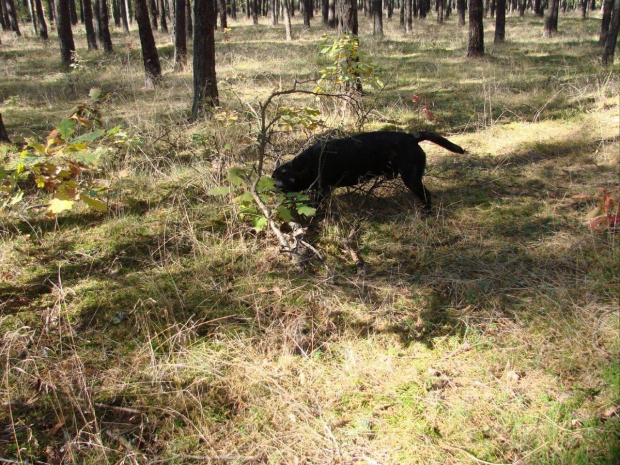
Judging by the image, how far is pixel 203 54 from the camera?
22.5 feet

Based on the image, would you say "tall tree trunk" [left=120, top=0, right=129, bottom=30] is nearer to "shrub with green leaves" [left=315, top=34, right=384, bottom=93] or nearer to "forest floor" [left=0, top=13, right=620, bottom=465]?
"shrub with green leaves" [left=315, top=34, right=384, bottom=93]

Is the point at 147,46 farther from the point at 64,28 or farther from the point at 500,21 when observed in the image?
the point at 500,21

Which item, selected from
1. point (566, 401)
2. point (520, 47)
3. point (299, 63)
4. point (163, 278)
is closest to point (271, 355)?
point (163, 278)

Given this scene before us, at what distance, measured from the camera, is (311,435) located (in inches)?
87.4

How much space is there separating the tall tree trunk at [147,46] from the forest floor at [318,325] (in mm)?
5228

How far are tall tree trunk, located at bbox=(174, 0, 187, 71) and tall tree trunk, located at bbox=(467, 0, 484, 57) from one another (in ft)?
26.4

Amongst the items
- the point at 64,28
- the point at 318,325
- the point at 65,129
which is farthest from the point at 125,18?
the point at 318,325

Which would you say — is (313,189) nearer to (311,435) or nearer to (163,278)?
(163,278)

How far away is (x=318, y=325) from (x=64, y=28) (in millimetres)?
14507

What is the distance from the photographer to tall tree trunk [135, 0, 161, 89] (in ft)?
30.4

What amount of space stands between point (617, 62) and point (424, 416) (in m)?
11.8

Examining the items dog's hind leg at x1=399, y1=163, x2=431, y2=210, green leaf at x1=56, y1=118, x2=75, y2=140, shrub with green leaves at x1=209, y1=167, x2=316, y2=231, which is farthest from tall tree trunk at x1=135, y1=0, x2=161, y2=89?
green leaf at x1=56, y1=118, x2=75, y2=140

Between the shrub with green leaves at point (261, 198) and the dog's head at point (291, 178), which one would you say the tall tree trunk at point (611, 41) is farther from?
the shrub with green leaves at point (261, 198)

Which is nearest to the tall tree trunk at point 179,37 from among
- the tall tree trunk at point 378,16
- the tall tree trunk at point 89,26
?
the tall tree trunk at point 89,26
